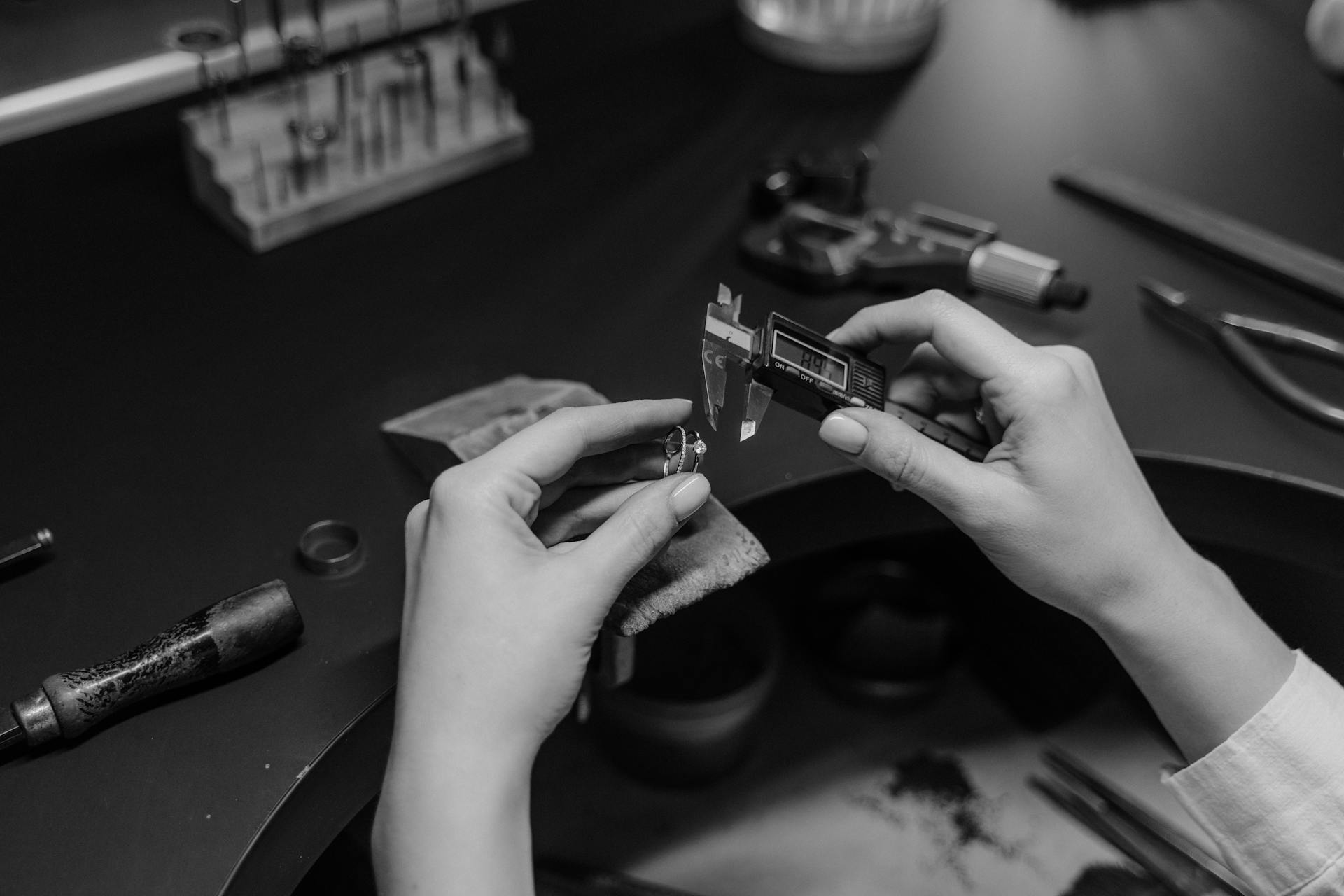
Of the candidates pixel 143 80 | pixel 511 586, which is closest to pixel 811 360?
pixel 511 586

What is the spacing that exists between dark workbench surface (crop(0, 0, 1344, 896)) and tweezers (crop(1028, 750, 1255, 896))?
1.39ft

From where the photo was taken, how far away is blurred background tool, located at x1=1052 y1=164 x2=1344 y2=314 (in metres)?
1.12

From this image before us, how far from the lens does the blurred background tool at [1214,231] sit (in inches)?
44.2

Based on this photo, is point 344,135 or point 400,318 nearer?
point 400,318

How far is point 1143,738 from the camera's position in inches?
52.2

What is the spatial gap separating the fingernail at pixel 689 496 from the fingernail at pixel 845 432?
0.09 m

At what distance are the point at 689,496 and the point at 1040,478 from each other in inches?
9.2

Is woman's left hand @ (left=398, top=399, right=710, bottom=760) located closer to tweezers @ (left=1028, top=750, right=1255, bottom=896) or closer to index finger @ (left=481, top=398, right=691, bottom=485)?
index finger @ (left=481, top=398, right=691, bottom=485)

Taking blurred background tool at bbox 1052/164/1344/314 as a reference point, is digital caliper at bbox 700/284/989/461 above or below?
above

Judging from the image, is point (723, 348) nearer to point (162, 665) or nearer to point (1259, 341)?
point (162, 665)

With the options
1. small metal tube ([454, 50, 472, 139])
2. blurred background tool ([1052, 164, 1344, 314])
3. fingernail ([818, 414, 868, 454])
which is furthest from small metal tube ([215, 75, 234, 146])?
blurred background tool ([1052, 164, 1344, 314])

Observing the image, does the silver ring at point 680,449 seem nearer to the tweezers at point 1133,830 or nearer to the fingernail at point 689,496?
the fingernail at point 689,496

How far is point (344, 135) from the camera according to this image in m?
1.17

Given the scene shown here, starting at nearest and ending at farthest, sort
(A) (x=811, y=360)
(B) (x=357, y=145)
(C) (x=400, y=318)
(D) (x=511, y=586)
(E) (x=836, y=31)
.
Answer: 1. (D) (x=511, y=586)
2. (A) (x=811, y=360)
3. (C) (x=400, y=318)
4. (B) (x=357, y=145)
5. (E) (x=836, y=31)
